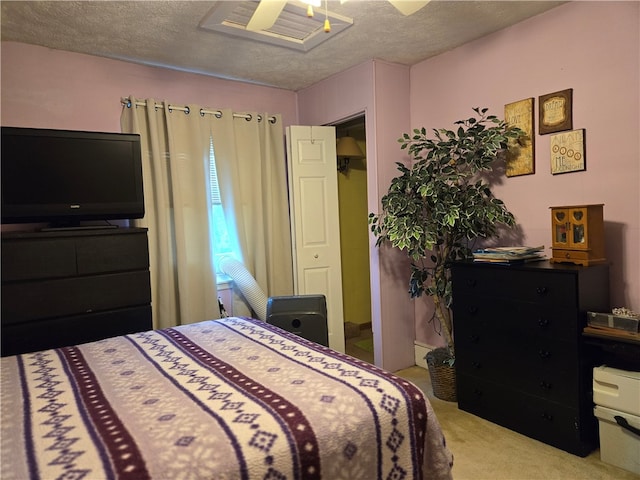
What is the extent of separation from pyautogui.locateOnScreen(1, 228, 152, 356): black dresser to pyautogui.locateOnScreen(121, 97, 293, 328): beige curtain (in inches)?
17.6

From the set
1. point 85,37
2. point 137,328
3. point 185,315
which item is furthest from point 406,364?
point 85,37

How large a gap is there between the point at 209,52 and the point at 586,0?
2.39m

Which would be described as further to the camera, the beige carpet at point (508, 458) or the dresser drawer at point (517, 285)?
the dresser drawer at point (517, 285)

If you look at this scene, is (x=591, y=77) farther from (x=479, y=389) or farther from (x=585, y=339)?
(x=479, y=389)

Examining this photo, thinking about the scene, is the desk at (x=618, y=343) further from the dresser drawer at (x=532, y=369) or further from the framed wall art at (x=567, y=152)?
the framed wall art at (x=567, y=152)

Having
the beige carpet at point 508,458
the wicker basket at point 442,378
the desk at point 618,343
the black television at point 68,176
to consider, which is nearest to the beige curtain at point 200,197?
the black television at point 68,176

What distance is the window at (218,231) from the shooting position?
11.3ft

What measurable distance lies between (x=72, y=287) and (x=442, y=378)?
8.11 ft

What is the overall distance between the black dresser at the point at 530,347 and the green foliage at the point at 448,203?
26 cm

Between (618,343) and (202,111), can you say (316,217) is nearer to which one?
(202,111)

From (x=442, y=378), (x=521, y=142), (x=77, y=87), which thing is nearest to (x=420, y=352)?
(x=442, y=378)

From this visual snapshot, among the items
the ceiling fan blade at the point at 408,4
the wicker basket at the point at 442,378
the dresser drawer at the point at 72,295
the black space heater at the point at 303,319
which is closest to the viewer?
the ceiling fan blade at the point at 408,4

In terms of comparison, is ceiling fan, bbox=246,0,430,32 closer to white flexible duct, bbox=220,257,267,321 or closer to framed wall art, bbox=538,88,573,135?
framed wall art, bbox=538,88,573,135

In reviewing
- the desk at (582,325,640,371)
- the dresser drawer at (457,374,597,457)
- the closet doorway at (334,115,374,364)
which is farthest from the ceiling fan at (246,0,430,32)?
the closet doorway at (334,115,374,364)
